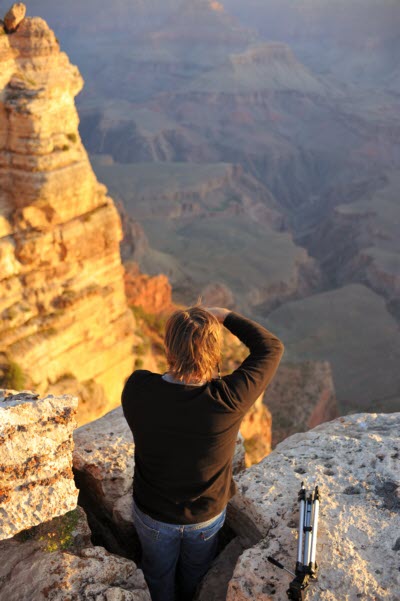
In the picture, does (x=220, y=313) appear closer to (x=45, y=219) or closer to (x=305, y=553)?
(x=305, y=553)

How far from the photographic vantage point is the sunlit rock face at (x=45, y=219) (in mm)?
8516

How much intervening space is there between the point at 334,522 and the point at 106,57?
142108 millimetres

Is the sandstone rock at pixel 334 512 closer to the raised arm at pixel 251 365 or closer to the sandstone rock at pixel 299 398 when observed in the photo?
the raised arm at pixel 251 365

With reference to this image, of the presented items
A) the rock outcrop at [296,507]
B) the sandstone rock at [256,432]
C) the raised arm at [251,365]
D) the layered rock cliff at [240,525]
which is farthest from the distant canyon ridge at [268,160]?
the raised arm at [251,365]

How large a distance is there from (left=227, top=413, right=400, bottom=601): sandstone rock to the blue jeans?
27cm

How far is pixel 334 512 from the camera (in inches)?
127

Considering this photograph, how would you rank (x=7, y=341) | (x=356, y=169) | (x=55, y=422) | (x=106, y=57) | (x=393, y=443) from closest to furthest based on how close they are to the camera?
(x=55, y=422) → (x=393, y=443) → (x=7, y=341) → (x=356, y=169) → (x=106, y=57)

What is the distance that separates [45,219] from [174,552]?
6897 millimetres

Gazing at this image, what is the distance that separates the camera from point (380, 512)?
126 inches

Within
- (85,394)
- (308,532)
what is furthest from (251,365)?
(85,394)

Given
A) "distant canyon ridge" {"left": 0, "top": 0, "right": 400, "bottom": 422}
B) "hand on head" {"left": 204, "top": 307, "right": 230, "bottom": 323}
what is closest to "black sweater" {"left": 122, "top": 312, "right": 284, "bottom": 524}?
"hand on head" {"left": 204, "top": 307, "right": 230, "bottom": 323}

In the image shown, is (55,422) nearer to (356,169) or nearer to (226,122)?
(356,169)

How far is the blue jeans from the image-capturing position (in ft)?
10.2

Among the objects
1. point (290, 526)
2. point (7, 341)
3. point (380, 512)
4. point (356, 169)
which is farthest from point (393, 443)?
point (356, 169)
